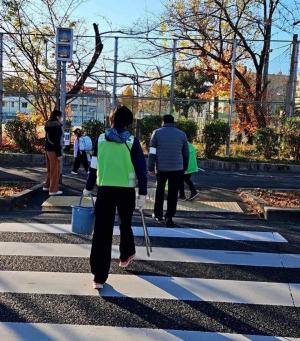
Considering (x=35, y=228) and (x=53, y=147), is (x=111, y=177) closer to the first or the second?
(x=35, y=228)

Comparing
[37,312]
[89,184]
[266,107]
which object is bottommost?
[37,312]

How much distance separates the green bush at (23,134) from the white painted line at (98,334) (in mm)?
14056

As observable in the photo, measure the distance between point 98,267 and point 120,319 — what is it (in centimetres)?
82

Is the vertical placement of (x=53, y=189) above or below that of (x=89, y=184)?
below

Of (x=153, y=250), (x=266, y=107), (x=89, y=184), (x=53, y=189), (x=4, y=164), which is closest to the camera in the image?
A: (x=89, y=184)

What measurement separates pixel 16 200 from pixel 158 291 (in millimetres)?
5293

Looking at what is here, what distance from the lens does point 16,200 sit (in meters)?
9.75

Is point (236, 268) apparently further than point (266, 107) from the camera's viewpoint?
No

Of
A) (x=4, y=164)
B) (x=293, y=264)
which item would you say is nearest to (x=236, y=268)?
(x=293, y=264)

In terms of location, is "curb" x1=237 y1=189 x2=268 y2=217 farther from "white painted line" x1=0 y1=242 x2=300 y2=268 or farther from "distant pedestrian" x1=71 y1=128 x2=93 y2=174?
"distant pedestrian" x1=71 y1=128 x2=93 y2=174

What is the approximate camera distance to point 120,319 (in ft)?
14.6

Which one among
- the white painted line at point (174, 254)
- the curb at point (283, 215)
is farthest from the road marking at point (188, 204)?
the white painted line at point (174, 254)

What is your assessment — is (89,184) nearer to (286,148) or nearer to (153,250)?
(153,250)

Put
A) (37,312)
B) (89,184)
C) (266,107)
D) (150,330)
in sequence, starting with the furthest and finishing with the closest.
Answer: (266,107), (89,184), (37,312), (150,330)
